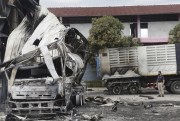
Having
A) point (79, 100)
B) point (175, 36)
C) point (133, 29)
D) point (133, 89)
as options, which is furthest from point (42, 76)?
point (133, 29)

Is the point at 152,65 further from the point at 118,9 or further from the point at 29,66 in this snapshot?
the point at 118,9

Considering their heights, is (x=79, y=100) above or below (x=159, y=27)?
below

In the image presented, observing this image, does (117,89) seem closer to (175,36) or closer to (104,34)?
(104,34)

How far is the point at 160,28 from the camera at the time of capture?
43500mm

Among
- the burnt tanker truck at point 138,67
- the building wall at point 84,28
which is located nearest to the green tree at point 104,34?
the burnt tanker truck at point 138,67

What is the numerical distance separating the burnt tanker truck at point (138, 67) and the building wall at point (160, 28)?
53.2 ft

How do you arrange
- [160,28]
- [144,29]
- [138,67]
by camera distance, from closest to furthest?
[138,67], [160,28], [144,29]

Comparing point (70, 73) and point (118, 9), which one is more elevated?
point (118, 9)

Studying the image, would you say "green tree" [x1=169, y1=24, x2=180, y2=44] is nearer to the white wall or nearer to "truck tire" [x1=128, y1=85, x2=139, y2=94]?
the white wall

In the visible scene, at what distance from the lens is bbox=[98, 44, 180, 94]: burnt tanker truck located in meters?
27.4

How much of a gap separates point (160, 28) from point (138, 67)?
16587 millimetres

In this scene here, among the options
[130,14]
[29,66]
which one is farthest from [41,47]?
[130,14]

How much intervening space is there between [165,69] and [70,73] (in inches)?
464

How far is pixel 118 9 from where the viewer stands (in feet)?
144
